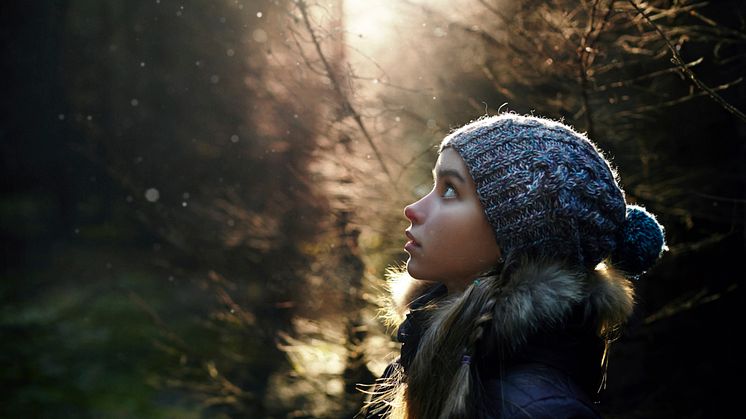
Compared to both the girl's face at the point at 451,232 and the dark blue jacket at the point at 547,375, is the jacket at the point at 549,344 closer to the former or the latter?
the dark blue jacket at the point at 547,375

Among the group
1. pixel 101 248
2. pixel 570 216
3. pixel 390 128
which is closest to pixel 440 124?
pixel 390 128

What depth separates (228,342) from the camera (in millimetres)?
4898

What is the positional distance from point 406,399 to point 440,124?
6.59 ft

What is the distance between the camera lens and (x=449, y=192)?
206 cm

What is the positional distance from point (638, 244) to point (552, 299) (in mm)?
387

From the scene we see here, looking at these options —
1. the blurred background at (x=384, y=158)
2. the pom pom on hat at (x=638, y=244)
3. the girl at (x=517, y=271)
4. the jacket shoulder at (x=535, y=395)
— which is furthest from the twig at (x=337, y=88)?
the jacket shoulder at (x=535, y=395)

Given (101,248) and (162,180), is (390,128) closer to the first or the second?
(162,180)

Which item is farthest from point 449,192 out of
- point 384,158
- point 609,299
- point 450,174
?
point 384,158

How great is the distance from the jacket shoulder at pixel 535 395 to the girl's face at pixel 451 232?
32cm

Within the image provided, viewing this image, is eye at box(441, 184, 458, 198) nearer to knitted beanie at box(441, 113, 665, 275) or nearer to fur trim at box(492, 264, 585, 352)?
knitted beanie at box(441, 113, 665, 275)

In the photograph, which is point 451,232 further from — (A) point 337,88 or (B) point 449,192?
(A) point 337,88

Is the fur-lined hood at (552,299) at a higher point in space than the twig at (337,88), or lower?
lower

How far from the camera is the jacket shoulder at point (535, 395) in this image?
1707mm

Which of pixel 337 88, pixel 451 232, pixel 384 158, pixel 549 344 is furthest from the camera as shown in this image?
pixel 384 158
